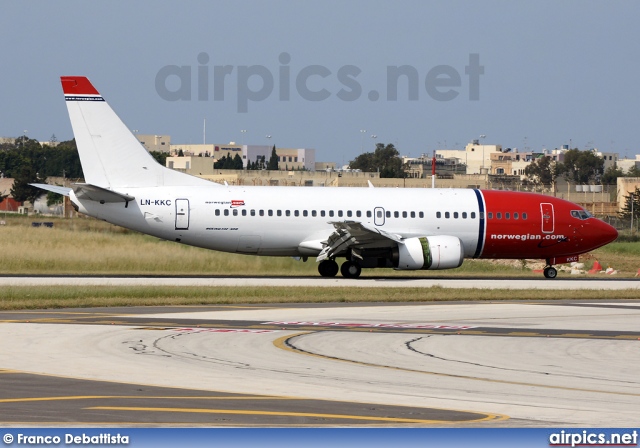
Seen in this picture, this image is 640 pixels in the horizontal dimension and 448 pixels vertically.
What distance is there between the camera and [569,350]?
1989 cm

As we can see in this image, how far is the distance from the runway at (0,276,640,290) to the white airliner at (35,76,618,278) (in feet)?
3.77

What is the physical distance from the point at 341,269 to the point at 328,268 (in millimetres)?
955

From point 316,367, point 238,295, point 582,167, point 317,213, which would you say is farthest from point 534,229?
point 582,167

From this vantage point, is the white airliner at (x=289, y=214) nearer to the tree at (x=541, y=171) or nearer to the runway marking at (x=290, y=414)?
the runway marking at (x=290, y=414)

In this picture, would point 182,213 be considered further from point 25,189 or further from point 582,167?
point 582,167

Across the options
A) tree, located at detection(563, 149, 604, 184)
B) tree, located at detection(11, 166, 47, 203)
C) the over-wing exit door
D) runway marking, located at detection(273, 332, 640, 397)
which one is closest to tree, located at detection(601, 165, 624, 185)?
tree, located at detection(563, 149, 604, 184)

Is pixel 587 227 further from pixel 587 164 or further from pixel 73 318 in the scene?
pixel 587 164

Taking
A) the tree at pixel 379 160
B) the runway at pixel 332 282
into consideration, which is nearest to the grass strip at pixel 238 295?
the runway at pixel 332 282

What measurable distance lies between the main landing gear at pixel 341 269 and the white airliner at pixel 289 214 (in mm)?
39

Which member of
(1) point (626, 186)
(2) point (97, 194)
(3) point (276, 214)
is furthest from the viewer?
(1) point (626, 186)

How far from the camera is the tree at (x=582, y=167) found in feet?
520

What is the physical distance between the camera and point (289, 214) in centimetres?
3984

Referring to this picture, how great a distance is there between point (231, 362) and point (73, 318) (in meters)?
7.83

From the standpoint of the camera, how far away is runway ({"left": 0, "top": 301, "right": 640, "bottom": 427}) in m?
13.0
